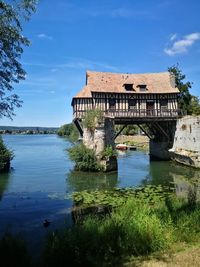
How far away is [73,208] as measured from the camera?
539 inches

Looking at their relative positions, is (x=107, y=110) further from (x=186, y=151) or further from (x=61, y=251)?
(x=61, y=251)

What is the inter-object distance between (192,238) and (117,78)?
26.5 meters

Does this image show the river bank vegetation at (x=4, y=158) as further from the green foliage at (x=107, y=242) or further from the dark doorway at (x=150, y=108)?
the green foliage at (x=107, y=242)

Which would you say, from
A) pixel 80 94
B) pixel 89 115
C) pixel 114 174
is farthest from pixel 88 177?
pixel 80 94

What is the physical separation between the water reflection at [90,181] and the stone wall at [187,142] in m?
6.43

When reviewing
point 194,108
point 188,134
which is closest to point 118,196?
point 188,134

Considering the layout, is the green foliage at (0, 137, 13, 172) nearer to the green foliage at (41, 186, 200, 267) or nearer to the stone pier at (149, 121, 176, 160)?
the stone pier at (149, 121, 176, 160)

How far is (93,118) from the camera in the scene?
84.7 feet

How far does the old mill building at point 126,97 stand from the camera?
30812mm

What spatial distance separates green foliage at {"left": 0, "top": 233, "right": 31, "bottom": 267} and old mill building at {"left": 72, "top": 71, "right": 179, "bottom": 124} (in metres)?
23.2

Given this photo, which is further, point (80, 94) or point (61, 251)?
point (80, 94)

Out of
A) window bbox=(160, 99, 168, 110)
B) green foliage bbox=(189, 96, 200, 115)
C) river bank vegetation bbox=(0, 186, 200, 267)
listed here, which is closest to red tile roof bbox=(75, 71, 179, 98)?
window bbox=(160, 99, 168, 110)


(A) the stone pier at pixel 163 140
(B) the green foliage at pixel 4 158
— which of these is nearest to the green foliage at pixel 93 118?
(B) the green foliage at pixel 4 158

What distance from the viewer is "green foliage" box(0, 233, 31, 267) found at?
654cm
